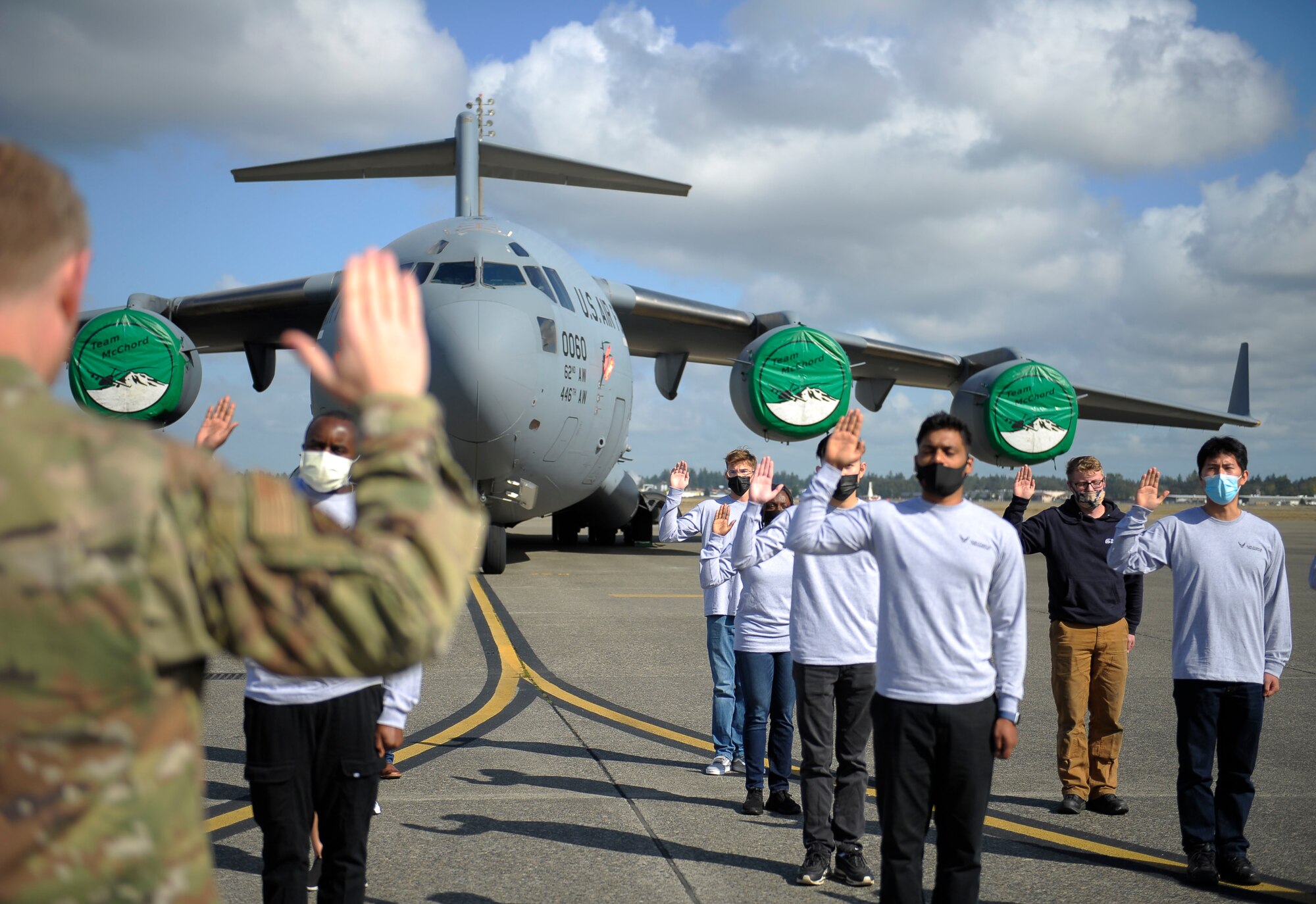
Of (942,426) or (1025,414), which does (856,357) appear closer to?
(1025,414)

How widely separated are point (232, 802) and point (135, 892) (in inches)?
178

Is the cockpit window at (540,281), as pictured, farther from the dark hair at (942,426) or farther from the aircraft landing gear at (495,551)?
the dark hair at (942,426)

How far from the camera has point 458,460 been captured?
1188 centimetres

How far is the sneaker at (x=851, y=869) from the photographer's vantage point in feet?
14.7

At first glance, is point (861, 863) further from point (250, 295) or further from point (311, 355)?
point (250, 295)

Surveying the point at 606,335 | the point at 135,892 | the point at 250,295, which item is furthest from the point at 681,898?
the point at 250,295

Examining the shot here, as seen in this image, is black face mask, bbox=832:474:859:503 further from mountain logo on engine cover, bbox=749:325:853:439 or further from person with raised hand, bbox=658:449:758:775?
mountain logo on engine cover, bbox=749:325:853:439

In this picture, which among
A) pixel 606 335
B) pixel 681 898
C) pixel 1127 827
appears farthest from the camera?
pixel 606 335

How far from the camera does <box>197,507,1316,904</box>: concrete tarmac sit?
4.38 m

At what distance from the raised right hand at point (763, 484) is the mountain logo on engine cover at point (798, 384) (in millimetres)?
6857

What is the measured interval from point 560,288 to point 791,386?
10.5 ft

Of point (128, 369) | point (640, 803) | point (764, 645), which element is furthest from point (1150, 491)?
point (128, 369)

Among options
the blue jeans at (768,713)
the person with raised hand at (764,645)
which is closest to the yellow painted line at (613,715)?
the person with raised hand at (764,645)

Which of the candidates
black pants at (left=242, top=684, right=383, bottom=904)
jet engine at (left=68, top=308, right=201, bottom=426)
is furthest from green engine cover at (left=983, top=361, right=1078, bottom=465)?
black pants at (left=242, top=684, right=383, bottom=904)
